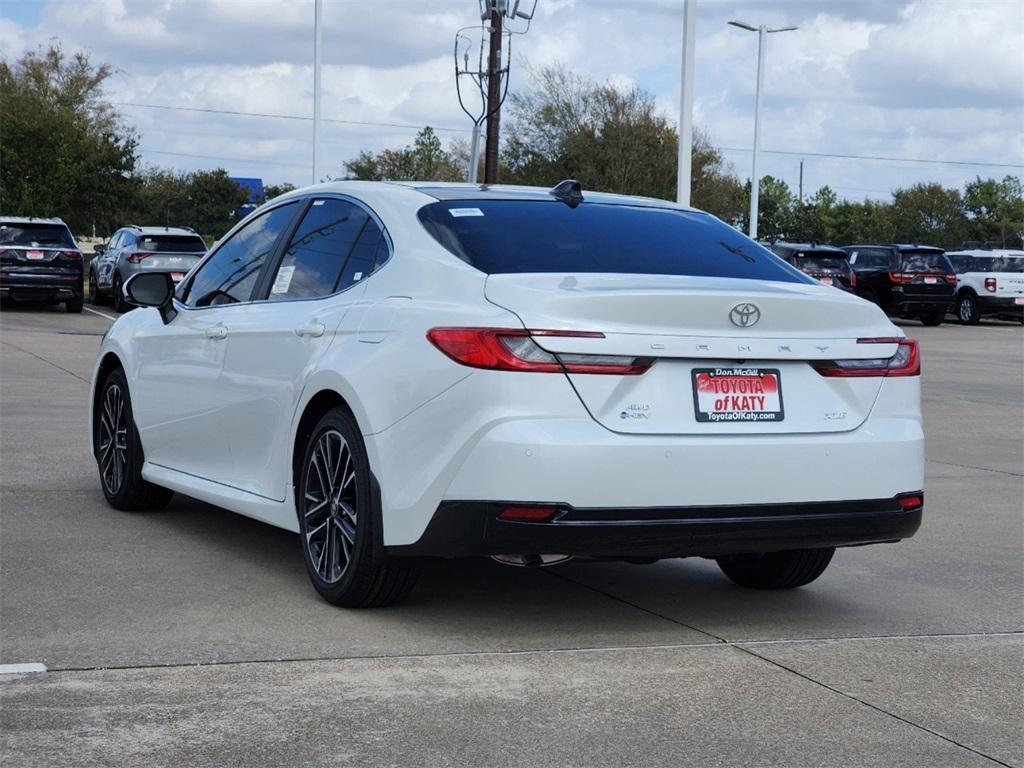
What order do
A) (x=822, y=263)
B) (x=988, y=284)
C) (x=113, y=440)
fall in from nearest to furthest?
(x=113, y=440) < (x=822, y=263) < (x=988, y=284)

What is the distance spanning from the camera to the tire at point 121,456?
792 centimetres

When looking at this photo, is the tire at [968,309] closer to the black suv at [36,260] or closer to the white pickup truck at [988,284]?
the white pickup truck at [988,284]

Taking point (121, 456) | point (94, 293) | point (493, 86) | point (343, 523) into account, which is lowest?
point (94, 293)

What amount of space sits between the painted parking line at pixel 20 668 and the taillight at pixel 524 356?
162 centimetres

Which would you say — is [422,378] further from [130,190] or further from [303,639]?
[130,190]

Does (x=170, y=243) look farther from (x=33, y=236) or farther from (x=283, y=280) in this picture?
(x=283, y=280)

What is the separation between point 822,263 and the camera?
3584 centimetres

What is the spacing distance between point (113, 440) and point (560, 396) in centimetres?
389

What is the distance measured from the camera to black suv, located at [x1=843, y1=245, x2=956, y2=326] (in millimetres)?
36062

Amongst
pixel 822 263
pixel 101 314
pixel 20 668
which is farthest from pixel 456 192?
pixel 822 263

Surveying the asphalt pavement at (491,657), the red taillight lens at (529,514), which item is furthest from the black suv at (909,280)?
the red taillight lens at (529,514)

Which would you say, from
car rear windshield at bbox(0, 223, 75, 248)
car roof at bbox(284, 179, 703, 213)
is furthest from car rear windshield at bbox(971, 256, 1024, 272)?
car roof at bbox(284, 179, 703, 213)

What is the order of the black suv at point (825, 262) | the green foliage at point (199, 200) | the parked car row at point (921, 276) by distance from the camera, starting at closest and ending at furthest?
the black suv at point (825, 262) < the parked car row at point (921, 276) < the green foliage at point (199, 200)

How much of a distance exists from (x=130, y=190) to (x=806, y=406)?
43.5m
